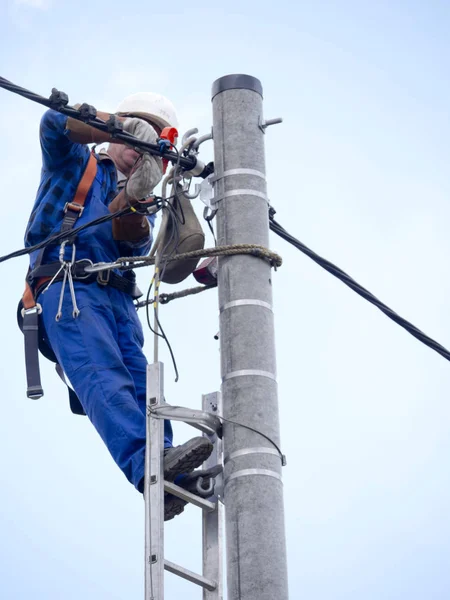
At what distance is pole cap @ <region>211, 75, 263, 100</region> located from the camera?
6.48m

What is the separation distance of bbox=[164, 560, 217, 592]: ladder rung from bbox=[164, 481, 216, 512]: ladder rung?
1.22ft

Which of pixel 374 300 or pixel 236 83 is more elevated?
pixel 236 83

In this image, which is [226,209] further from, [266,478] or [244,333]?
[266,478]

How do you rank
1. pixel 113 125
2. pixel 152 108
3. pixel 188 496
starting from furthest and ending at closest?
pixel 152 108
pixel 113 125
pixel 188 496

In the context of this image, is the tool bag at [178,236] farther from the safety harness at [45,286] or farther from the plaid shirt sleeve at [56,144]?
the plaid shirt sleeve at [56,144]

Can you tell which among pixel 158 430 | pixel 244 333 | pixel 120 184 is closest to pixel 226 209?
pixel 244 333

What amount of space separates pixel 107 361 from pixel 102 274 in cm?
70

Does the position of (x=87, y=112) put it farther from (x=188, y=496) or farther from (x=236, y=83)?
(x=188, y=496)

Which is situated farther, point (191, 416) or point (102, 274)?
point (102, 274)

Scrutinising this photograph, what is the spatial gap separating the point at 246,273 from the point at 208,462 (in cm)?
106

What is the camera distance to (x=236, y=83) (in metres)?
6.48

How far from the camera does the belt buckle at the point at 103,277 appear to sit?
24.2 feet

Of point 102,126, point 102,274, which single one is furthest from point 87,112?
point 102,274

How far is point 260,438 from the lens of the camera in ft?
18.6
